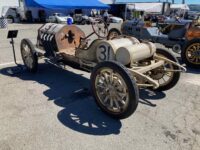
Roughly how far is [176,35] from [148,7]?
31.7 meters

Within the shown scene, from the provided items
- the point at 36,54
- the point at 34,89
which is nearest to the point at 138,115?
the point at 34,89

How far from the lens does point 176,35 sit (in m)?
8.82

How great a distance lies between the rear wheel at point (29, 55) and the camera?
6.00 meters

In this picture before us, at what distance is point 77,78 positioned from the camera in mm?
5984

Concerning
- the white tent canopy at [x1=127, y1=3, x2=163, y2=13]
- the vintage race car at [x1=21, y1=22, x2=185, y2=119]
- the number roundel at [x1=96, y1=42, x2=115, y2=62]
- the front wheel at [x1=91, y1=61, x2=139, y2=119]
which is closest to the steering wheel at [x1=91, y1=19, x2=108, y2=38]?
the vintage race car at [x1=21, y1=22, x2=185, y2=119]

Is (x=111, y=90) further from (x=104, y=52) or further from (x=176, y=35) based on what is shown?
(x=176, y=35)

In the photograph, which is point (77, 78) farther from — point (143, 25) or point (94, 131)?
point (143, 25)

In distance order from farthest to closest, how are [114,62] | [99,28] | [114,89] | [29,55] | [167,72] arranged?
[29,55] → [99,28] → [167,72] → [114,89] → [114,62]

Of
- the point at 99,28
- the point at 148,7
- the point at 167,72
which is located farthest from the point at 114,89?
the point at 148,7

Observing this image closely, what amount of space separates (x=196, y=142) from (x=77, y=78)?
3329 mm

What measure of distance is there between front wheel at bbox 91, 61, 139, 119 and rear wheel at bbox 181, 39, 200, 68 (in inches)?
161

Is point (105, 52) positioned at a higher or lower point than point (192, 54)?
higher

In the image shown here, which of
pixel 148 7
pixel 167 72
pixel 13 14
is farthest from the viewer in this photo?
pixel 148 7

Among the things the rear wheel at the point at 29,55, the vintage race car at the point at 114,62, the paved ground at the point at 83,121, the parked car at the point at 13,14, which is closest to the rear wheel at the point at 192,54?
the paved ground at the point at 83,121
